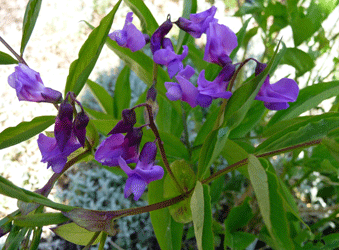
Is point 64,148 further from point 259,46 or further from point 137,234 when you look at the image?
point 259,46

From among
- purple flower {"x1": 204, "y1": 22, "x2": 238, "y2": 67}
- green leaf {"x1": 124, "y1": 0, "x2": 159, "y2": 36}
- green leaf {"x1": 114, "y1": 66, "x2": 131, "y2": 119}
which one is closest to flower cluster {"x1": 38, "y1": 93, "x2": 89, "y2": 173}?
purple flower {"x1": 204, "y1": 22, "x2": 238, "y2": 67}

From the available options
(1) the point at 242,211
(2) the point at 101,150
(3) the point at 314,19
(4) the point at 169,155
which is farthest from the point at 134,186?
(3) the point at 314,19

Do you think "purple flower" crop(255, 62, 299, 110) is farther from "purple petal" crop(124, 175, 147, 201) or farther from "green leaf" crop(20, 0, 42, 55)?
"green leaf" crop(20, 0, 42, 55)

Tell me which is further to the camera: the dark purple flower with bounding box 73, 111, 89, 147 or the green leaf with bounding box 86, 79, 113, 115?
the green leaf with bounding box 86, 79, 113, 115

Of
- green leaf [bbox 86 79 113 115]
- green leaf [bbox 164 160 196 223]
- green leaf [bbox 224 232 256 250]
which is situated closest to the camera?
green leaf [bbox 164 160 196 223]

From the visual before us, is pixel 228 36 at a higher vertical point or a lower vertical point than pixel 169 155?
higher

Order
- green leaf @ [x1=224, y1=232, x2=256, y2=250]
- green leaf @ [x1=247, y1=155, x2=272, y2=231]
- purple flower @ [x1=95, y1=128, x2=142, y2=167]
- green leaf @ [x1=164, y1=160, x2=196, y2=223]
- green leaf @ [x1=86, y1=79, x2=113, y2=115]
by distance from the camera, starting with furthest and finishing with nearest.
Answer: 1. green leaf @ [x1=86, y1=79, x2=113, y2=115]
2. green leaf @ [x1=224, y1=232, x2=256, y2=250]
3. green leaf @ [x1=164, y1=160, x2=196, y2=223]
4. purple flower @ [x1=95, y1=128, x2=142, y2=167]
5. green leaf @ [x1=247, y1=155, x2=272, y2=231]

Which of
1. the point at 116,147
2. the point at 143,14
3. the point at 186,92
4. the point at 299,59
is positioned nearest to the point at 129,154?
the point at 116,147

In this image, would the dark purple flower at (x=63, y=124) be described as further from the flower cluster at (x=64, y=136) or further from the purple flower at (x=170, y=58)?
the purple flower at (x=170, y=58)
